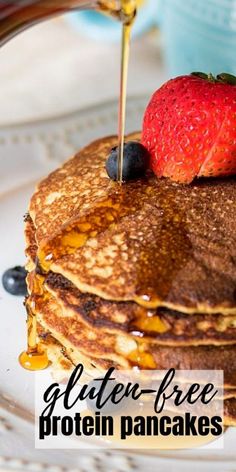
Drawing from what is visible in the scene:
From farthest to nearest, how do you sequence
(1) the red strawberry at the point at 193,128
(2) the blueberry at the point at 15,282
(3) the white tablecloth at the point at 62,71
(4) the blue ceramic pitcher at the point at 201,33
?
1. (3) the white tablecloth at the point at 62,71
2. (4) the blue ceramic pitcher at the point at 201,33
3. (2) the blueberry at the point at 15,282
4. (1) the red strawberry at the point at 193,128

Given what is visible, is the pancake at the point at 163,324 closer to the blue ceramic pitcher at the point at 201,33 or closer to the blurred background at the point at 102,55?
the blurred background at the point at 102,55

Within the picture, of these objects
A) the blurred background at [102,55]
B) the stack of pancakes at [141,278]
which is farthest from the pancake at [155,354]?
the blurred background at [102,55]

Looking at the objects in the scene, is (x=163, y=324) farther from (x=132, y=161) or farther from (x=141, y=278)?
(x=132, y=161)

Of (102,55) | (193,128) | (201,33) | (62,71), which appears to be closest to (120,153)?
(193,128)

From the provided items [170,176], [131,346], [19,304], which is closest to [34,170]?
[19,304]

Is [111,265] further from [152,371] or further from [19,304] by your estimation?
[19,304]

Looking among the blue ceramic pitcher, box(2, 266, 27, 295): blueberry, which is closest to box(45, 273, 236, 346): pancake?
box(2, 266, 27, 295): blueberry
